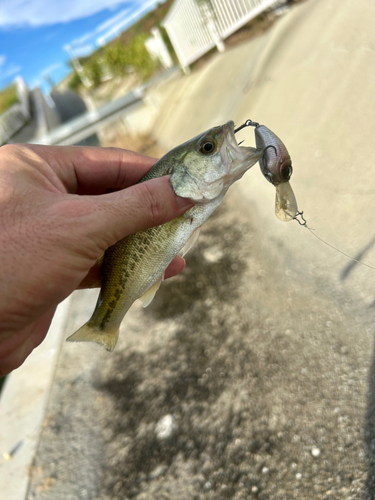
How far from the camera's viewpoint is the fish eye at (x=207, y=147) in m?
1.97

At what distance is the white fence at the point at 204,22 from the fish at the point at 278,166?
9.84 m

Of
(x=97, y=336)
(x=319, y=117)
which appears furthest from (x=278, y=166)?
(x=319, y=117)

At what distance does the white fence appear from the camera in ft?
33.5

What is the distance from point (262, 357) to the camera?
11.5 ft

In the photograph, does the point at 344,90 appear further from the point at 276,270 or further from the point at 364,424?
the point at 364,424

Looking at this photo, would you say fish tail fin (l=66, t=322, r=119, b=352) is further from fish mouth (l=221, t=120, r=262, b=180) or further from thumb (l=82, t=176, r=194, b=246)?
fish mouth (l=221, t=120, r=262, b=180)

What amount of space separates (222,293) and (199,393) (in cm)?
139

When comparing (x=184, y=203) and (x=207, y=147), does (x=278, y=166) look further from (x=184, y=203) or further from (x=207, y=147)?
(x=184, y=203)

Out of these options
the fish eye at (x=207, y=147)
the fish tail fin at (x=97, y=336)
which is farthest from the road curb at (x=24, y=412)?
the fish eye at (x=207, y=147)

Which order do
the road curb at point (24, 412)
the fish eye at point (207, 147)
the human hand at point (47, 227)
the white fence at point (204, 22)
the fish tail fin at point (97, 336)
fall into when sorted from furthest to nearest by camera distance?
the white fence at point (204, 22)
the road curb at point (24, 412)
the fish tail fin at point (97, 336)
the fish eye at point (207, 147)
the human hand at point (47, 227)

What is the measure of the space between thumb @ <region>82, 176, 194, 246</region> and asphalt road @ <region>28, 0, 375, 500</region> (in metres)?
1.14

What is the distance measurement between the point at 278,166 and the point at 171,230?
2.46 feet

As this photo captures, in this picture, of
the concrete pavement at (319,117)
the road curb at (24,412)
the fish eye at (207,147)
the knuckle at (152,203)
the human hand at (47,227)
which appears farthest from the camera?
the road curb at (24,412)

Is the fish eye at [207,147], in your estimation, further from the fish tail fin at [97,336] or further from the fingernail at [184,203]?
the fish tail fin at [97,336]
